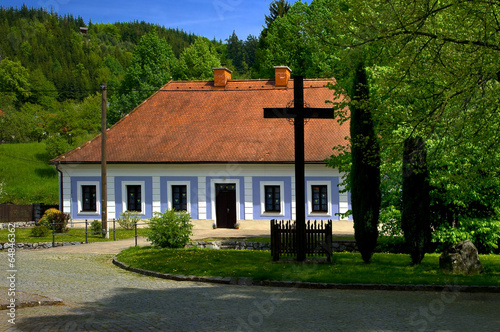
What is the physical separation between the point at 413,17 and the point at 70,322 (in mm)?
8332

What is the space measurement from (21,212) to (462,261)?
3282 cm

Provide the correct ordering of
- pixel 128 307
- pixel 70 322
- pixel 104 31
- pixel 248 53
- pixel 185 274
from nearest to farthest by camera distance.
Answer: pixel 70 322 < pixel 128 307 < pixel 185 274 < pixel 248 53 < pixel 104 31

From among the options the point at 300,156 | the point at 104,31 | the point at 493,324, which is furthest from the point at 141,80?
the point at 104,31

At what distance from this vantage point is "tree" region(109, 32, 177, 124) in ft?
158

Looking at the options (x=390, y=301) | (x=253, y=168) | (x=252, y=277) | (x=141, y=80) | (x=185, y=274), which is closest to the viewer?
(x=390, y=301)

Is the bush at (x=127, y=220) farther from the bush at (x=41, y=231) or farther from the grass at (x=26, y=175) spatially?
the grass at (x=26, y=175)

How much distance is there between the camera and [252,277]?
12969 millimetres

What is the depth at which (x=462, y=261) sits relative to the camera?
43.9 ft

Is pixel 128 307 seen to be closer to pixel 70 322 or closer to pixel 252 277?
pixel 70 322

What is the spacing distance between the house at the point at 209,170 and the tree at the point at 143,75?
1517 centimetres

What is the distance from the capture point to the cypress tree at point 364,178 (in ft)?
50.8

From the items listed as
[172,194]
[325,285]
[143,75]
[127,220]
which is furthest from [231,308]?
[143,75]

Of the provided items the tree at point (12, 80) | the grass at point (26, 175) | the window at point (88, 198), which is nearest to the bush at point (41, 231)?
the window at point (88, 198)

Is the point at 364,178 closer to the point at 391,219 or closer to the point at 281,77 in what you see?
the point at 391,219
